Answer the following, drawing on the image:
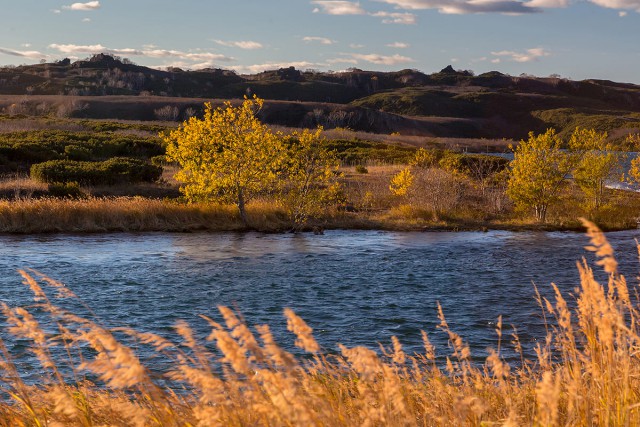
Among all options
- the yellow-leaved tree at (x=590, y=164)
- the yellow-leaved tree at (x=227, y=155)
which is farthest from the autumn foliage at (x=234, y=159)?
the yellow-leaved tree at (x=590, y=164)

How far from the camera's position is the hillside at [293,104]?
402ft

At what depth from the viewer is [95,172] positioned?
34406mm

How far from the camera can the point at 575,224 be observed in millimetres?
30891

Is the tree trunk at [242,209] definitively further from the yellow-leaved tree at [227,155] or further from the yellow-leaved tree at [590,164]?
the yellow-leaved tree at [590,164]

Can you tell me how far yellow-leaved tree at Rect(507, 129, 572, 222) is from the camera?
31.2 metres

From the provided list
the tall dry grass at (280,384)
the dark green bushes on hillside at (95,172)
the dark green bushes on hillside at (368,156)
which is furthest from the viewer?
the dark green bushes on hillside at (368,156)

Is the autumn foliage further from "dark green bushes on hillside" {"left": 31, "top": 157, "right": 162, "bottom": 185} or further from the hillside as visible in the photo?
the hillside

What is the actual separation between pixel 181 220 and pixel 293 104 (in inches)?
4286

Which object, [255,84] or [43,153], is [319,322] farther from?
[255,84]

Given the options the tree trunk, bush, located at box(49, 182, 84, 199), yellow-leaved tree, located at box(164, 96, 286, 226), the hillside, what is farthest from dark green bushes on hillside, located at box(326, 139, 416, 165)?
the hillside

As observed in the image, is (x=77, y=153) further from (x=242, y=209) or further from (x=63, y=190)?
(x=242, y=209)

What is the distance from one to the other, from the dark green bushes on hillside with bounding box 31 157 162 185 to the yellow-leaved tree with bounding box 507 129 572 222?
17.9m

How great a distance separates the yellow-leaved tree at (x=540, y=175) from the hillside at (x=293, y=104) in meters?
91.5

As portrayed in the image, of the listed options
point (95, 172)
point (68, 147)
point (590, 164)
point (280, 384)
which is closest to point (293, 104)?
point (68, 147)
